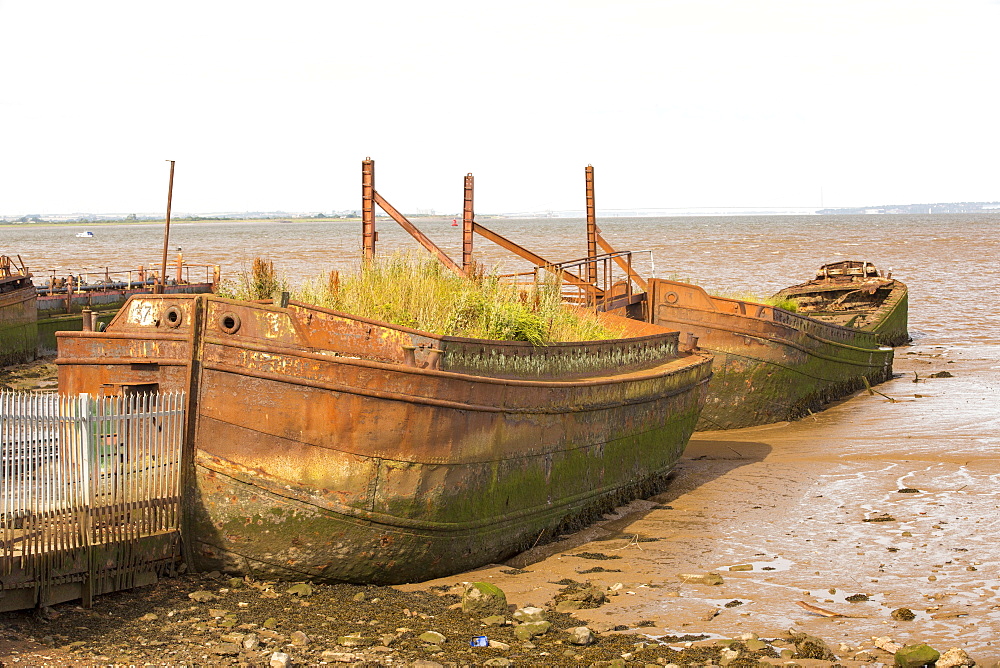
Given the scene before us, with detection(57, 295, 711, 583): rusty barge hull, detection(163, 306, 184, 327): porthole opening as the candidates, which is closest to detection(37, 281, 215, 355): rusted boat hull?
detection(163, 306, 184, 327): porthole opening

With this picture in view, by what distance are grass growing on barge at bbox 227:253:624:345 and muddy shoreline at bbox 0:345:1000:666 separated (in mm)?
2238

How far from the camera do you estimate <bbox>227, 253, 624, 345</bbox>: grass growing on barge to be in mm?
9969

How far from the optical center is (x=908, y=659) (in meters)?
6.84

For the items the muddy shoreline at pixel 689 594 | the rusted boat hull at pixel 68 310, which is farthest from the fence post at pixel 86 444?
the rusted boat hull at pixel 68 310

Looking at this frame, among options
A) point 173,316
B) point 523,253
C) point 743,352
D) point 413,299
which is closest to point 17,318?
point 523,253

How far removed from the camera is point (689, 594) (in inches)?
332

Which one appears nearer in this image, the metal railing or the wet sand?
the metal railing

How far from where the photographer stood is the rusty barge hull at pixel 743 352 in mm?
16094

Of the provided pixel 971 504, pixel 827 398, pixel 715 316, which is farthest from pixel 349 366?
pixel 827 398

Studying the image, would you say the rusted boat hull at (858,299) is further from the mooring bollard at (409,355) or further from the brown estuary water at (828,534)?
the mooring bollard at (409,355)

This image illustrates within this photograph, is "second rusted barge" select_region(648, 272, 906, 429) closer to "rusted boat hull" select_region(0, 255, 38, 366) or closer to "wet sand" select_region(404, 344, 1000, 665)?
"wet sand" select_region(404, 344, 1000, 665)

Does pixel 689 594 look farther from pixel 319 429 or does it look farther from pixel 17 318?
pixel 17 318

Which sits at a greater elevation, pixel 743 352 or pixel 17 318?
pixel 743 352

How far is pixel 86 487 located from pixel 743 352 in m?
11.0
